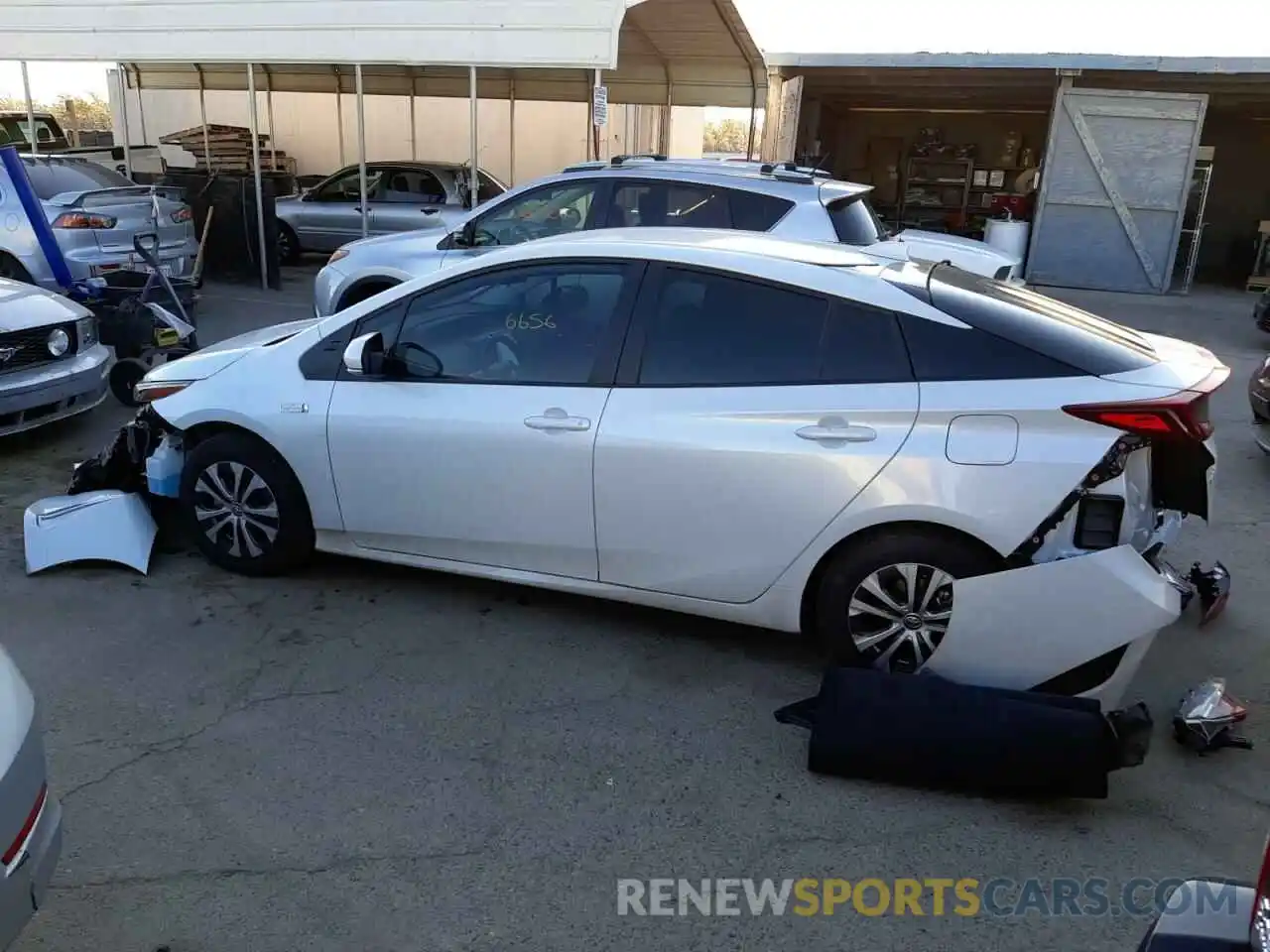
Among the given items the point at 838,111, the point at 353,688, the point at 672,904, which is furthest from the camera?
the point at 838,111

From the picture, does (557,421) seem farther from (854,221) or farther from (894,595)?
(854,221)

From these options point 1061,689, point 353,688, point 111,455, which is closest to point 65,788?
point 353,688

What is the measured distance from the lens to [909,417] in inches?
140

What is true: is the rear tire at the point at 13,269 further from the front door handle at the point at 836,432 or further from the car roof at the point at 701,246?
the front door handle at the point at 836,432

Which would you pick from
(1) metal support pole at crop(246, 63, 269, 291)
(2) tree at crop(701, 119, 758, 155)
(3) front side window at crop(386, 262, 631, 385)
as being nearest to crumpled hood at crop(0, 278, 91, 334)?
(3) front side window at crop(386, 262, 631, 385)

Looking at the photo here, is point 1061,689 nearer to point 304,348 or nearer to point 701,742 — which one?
point 701,742

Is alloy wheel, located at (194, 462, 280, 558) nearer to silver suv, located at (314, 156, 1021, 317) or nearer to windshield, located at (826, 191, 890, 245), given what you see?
silver suv, located at (314, 156, 1021, 317)

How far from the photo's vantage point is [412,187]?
14.8 metres

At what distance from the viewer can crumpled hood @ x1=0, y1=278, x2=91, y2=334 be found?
636 centimetres

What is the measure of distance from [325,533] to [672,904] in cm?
248

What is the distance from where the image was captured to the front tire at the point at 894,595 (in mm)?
3564

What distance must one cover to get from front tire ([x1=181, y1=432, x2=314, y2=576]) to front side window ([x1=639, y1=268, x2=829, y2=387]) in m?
1.77
